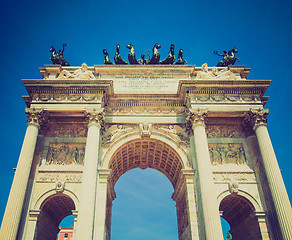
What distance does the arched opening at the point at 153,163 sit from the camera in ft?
65.4

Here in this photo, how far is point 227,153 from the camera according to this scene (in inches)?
780

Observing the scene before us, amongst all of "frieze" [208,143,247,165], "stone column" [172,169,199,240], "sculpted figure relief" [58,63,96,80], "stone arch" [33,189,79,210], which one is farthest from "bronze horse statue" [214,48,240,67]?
"stone arch" [33,189,79,210]

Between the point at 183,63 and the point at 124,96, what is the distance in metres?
6.87

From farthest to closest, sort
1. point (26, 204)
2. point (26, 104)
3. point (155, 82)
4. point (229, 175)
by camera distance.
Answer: point (155, 82) < point (26, 104) < point (229, 175) < point (26, 204)

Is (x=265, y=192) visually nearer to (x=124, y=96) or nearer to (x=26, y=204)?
(x=124, y=96)

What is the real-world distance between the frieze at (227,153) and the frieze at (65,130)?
398 inches

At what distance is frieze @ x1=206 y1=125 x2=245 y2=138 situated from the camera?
→ 20547mm

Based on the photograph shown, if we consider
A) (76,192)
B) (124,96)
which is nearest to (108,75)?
(124,96)

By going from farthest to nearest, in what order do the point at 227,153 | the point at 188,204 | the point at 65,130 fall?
the point at 65,130 < the point at 227,153 < the point at 188,204

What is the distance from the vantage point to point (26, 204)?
1717 centimetres

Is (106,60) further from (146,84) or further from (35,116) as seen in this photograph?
(35,116)

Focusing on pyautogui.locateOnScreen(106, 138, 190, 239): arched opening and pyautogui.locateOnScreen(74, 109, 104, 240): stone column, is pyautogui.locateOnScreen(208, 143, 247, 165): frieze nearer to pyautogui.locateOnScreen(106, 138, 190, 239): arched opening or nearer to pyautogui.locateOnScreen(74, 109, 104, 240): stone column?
pyautogui.locateOnScreen(106, 138, 190, 239): arched opening

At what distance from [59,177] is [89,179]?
10.3ft

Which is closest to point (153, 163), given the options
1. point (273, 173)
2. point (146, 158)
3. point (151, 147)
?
point (146, 158)
